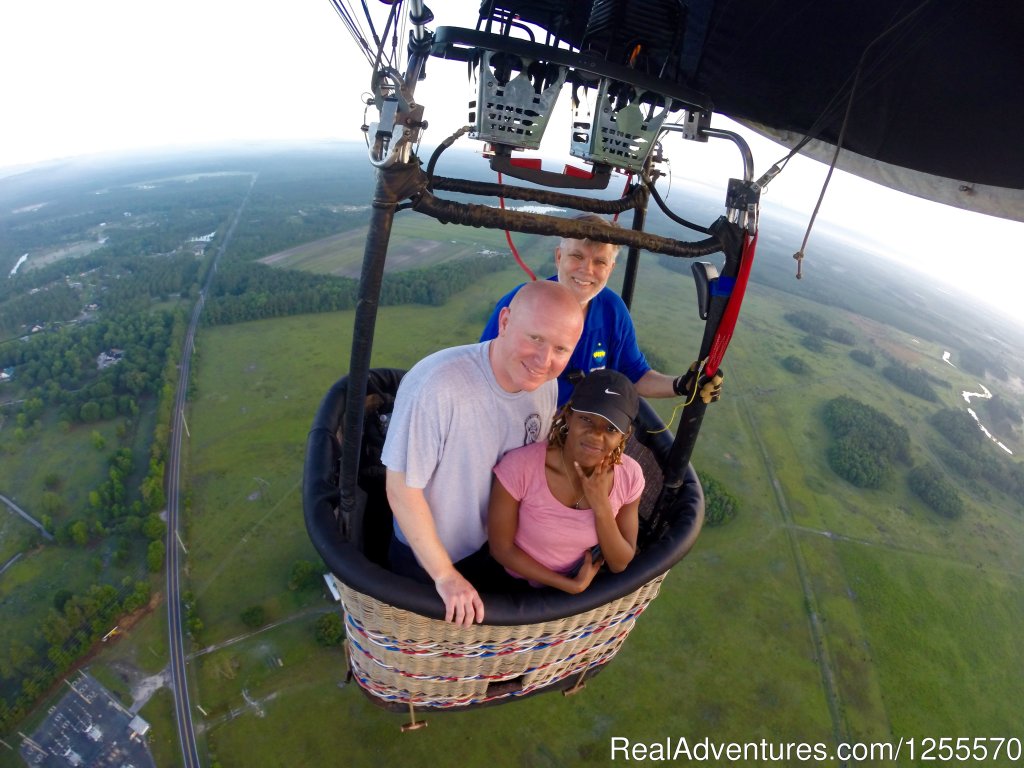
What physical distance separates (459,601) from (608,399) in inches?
26.1

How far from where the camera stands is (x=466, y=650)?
1.47 meters

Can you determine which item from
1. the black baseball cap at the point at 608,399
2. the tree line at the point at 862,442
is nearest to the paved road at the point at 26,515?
the black baseball cap at the point at 608,399

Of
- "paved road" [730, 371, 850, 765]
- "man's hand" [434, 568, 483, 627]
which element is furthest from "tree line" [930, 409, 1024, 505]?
"man's hand" [434, 568, 483, 627]

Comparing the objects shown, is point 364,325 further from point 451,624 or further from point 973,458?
point 973,458

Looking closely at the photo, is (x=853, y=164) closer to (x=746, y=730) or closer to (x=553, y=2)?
(x=553, y=2)

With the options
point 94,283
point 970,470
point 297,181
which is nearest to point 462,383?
point 970,470

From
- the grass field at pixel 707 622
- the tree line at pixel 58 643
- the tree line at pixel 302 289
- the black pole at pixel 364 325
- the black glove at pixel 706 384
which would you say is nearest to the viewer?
the black pole at pixel 364 325

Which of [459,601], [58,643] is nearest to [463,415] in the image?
[459,601]

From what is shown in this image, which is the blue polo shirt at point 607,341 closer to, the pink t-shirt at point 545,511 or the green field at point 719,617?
the pink t-shirt at point 545,511

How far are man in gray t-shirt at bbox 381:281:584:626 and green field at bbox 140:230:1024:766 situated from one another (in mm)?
11762

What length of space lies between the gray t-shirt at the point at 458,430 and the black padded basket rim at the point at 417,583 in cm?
26

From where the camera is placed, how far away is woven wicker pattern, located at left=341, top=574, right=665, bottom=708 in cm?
139

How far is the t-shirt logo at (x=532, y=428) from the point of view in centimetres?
155

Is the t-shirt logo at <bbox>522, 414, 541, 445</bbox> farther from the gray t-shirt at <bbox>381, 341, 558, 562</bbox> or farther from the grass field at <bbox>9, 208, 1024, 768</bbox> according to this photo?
the grass field at <bbox>9, 208, 1024, 768</bbox>
